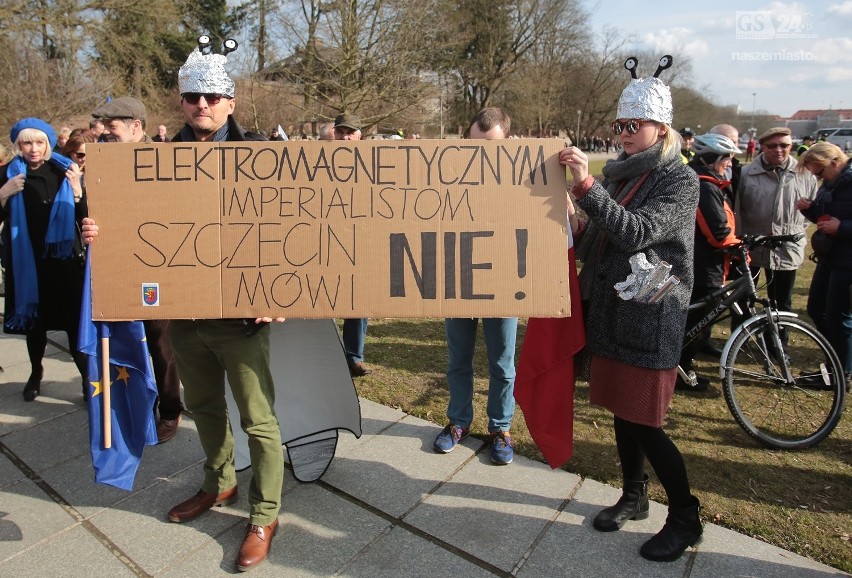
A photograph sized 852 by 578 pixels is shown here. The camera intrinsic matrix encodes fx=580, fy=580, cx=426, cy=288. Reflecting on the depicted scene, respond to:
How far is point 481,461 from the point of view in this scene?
10.6 feet

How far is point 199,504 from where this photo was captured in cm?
275

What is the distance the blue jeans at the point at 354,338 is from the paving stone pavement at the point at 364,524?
3.85 feet

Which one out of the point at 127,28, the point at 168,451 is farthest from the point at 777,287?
the point at 127,28

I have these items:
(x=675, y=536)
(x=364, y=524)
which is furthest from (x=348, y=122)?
(x=675, y=536)

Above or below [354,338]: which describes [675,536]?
below

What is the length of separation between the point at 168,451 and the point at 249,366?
136 cm

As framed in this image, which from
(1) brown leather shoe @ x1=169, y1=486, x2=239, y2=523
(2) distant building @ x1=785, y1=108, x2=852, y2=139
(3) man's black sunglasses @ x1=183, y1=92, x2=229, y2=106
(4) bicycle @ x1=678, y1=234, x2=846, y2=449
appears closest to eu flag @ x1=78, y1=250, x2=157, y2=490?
(1) brown leather shoe @ x1=169, y1=486, x2=239, y2=523

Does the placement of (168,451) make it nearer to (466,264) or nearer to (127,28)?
(466,264)

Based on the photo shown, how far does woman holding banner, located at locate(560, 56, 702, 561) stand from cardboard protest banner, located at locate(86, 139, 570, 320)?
216 mm

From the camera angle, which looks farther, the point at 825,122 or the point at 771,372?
the point at 825,122

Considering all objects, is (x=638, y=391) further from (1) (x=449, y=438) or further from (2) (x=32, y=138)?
(2) (x=32, y=138)

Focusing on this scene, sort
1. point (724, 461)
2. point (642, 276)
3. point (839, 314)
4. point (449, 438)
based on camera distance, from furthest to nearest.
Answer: point (839, 314), point (449, 438), point (724, 461), point (642, 276)

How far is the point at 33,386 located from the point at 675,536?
424 cm

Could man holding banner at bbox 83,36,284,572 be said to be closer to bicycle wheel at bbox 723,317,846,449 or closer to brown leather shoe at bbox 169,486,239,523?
brown leather shoe at bbox 169,486,239,523
